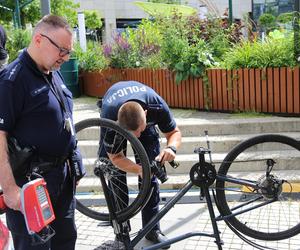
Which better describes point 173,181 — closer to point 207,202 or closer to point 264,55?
point 207,202

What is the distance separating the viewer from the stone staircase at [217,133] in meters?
5.91

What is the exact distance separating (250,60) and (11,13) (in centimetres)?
1986

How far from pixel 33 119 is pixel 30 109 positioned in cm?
6

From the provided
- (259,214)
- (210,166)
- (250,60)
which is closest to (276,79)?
(250,60)

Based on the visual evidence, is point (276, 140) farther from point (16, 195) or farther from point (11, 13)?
point (11, 13)

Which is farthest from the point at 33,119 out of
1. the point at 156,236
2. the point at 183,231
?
the point at 183,231

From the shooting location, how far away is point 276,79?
6.47m

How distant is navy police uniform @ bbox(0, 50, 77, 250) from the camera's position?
2.37m

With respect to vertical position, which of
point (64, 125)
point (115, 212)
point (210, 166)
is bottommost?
point (115, 212)

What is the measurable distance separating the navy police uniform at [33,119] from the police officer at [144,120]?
19.9 inches

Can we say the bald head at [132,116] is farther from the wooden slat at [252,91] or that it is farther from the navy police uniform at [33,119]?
the wooden slat at [252,91]

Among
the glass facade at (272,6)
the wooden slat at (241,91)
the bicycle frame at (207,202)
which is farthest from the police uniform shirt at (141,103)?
the glass facade at (272,6)

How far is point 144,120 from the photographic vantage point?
311 centimetres

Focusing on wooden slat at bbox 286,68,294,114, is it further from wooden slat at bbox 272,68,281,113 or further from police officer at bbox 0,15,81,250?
police officer at bbox 0,15,81,250
